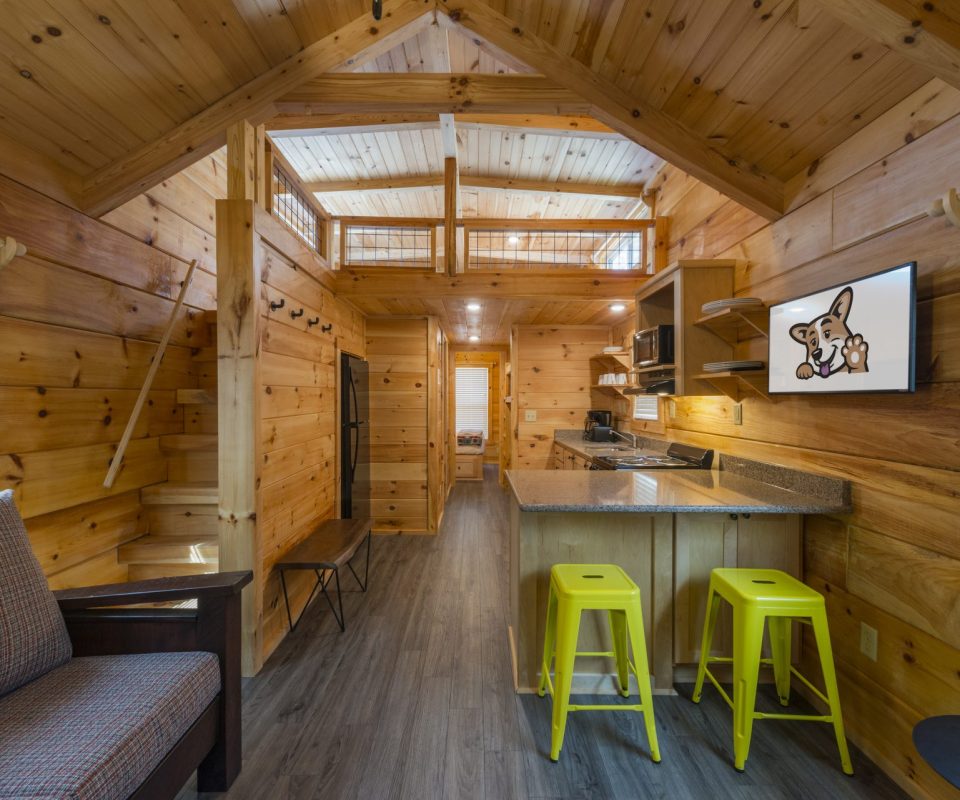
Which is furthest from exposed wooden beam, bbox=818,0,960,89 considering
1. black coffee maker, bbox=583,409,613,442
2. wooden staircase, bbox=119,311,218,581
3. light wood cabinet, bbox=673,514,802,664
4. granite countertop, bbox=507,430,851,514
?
black coffee maker, bbox=583,409,613,442

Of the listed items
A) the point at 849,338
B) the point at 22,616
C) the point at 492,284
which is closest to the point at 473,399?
the point at 492,284

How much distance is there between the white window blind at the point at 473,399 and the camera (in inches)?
330

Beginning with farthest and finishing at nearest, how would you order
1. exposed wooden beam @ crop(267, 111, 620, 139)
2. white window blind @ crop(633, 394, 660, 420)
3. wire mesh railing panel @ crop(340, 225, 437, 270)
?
white window blind @ crop(633, 394, 660, 420) → wire mesh railing panel @ crop(340, 225, 437, 270) → exposed wooden beam @ crop(267, 111, 620, 139)

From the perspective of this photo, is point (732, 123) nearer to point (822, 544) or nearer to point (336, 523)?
point (822, 544)

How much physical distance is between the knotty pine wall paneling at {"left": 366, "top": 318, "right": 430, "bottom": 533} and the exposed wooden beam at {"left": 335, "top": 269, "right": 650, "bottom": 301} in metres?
0.93

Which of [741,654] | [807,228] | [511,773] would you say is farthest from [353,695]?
[807,228]

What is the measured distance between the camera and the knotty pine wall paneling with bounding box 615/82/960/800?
1316 millimetres

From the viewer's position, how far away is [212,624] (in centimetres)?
138

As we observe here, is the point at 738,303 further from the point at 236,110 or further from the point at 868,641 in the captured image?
the point at 236,110

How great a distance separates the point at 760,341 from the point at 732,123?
41.5 inches

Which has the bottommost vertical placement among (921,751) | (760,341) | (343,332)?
(921,751)

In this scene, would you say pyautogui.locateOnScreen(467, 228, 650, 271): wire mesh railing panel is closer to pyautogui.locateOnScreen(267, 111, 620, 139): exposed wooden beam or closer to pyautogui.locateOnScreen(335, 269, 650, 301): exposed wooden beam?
pyautogui.locateOnScreen(335, 269, 650, 301): exposed wooden beam

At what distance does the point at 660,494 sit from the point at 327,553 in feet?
5.99

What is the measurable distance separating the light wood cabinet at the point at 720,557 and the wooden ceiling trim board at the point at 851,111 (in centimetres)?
162
